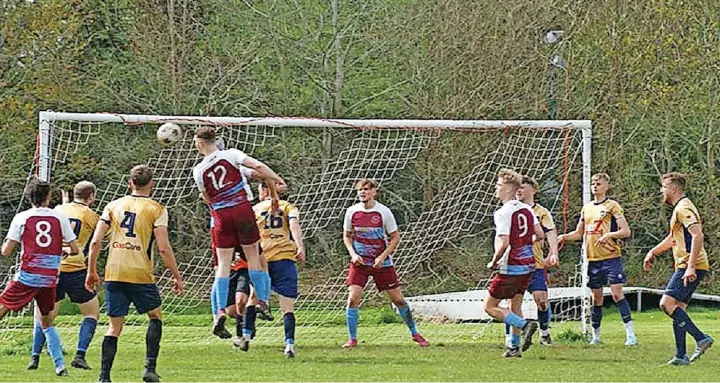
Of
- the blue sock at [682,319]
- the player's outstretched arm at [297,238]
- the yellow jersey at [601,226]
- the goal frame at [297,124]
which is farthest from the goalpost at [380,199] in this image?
the blue sock at [682,319]

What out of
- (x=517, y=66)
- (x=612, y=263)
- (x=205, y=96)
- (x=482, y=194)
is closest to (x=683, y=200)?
(x=612, y=263)

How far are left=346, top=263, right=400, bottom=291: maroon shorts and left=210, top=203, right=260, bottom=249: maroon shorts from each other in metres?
2.31

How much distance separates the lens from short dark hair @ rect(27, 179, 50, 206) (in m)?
9.29

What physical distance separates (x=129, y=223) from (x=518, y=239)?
3829mm

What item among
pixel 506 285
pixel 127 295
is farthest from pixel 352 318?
pixel 127 295

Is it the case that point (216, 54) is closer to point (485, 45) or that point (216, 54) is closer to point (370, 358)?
point (485, 45)

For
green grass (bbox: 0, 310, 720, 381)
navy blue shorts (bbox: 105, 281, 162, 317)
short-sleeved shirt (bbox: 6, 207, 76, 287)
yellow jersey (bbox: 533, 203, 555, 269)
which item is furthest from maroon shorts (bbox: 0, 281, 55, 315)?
yellow jersey (bbox: 533, 203, 555, 269)

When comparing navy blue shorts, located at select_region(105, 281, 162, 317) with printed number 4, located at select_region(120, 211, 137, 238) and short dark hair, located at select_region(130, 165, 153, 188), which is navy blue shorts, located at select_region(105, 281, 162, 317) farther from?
short dark hair, located at select_region(130, 165, 153, 188)

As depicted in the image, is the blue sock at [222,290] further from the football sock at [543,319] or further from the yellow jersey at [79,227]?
the football sock at [543,319]

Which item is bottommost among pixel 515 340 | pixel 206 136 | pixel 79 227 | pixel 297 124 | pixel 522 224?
pixel 515 340

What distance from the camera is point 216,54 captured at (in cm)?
2272

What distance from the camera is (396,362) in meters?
10.5

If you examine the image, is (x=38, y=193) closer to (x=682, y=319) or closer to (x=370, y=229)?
(x=370, y=229)

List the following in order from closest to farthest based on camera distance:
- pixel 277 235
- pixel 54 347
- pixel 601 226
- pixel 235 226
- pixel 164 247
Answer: pixel 164 247 → pixel 54 347 → pixel 235 226 → pixel 277 235 → pixel 601 226
